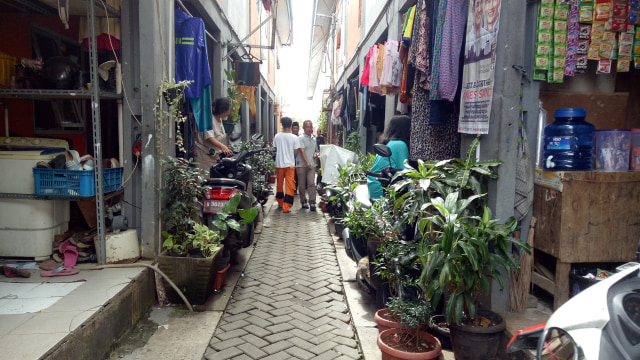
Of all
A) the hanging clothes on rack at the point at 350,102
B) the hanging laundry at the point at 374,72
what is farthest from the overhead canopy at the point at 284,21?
the hanging laundry at the point at 374,72

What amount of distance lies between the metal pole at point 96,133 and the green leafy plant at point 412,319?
283cm

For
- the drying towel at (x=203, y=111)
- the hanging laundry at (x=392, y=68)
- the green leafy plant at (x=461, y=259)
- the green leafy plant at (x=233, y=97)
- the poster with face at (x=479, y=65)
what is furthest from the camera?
the green leafy plant at (x=233, y=97)

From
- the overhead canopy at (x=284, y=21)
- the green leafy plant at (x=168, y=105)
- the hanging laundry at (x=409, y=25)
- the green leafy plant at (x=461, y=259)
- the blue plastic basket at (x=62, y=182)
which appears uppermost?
the overhead canopy at (x=284, y=21)

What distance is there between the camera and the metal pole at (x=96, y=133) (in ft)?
12.6

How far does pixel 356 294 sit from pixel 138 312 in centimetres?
217

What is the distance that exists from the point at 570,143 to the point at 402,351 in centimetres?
209

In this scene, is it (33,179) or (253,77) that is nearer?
(33,179)

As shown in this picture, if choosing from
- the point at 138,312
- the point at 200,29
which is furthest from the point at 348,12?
the point at 138,312

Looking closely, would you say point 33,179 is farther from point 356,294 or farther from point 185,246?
point 356,294

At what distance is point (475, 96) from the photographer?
3602mm

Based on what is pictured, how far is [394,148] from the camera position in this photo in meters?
5.05

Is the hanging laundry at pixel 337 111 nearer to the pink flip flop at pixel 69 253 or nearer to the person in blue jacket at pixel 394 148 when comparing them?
the person in blue jacket at pixel 394 148

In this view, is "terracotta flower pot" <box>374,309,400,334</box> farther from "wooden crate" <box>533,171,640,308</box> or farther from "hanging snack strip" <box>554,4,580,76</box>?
"hanging snack strip" <box>554,4,580,76</box>

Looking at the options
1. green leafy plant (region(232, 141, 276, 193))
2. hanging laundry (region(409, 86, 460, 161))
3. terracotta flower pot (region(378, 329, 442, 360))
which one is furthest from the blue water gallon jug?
green leafy plant (region(232, 141, 276, 193))
